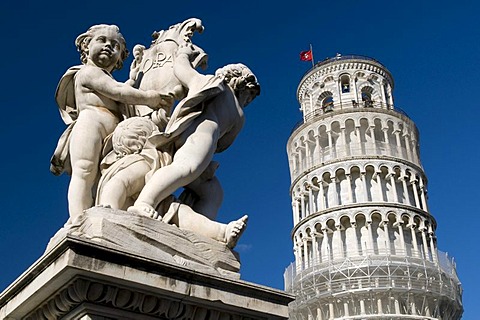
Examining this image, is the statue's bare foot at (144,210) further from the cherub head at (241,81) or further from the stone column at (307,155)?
the stone column at (307,155)

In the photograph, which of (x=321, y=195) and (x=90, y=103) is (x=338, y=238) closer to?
(x=321, y=195)

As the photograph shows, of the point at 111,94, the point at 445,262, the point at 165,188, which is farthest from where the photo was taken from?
the point at 445,262

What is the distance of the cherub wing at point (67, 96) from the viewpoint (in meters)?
4.78

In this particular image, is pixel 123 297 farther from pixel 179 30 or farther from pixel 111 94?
pixel 179 30

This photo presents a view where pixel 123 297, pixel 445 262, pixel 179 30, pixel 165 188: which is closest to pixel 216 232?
pixel 165 188

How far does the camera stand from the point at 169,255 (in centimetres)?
371

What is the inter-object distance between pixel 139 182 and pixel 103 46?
1.10 metres

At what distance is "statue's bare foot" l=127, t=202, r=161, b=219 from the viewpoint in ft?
12.9

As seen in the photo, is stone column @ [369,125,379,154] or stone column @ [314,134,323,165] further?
stone column @ [314,134,323,165]

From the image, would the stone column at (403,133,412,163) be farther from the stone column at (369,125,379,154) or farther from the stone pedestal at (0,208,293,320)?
the stone pedestal at (0,208,293,320)

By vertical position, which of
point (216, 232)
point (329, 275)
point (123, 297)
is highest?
point (329, 275)

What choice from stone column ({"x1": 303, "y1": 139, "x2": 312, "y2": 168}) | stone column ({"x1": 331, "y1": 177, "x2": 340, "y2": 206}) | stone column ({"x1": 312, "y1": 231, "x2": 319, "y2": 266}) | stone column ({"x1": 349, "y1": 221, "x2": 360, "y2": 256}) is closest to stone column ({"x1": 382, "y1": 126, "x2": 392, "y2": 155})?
stone column ({"x1": 331, "y1": 177, "x2": 340, "y2": 206})

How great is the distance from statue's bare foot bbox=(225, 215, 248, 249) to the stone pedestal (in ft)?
A: 0.62

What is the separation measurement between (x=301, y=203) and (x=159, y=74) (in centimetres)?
4662
